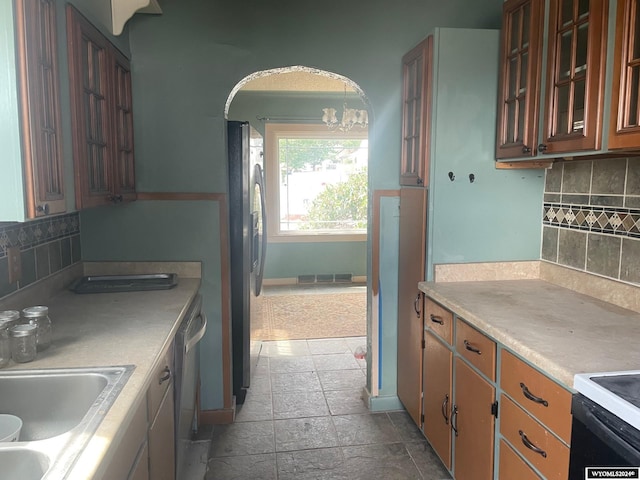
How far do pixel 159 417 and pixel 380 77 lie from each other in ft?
6.93

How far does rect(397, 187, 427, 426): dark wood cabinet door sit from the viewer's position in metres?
2.59

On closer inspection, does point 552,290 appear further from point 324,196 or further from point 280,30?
point 324,196

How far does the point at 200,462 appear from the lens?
8.20ft

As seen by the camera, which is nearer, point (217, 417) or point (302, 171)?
point (217, 417)

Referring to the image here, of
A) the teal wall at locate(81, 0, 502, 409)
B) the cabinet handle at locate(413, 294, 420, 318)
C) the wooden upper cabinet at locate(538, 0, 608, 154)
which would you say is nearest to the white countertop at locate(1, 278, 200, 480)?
the teal wall at locate(81, 0, 502, 409)

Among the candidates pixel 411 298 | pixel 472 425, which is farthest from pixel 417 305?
pixel 472 425

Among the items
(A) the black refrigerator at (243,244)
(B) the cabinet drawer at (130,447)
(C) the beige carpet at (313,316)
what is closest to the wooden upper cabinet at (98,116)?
(A) the black refrigerator at (243,244)

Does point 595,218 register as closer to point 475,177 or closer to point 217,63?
point 475,177

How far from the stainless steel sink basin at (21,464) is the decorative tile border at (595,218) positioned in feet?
6.94

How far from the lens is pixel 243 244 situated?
118 inches

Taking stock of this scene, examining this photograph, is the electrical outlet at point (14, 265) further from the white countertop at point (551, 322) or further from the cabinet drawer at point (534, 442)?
the cabinet drawer at point (534, 442)

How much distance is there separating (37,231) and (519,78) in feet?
7.24

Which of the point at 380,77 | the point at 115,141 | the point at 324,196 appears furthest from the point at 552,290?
the point at 324,196

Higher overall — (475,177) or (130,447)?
(475,177)
